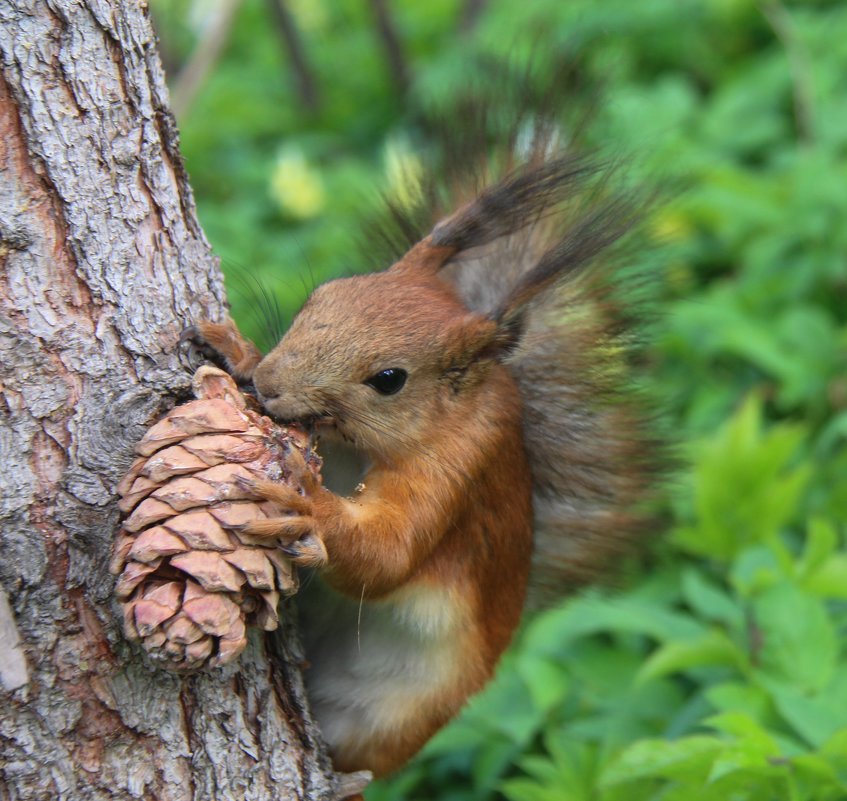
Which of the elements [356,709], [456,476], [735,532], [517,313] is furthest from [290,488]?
[735,532]

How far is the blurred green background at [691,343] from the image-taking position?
187 cm

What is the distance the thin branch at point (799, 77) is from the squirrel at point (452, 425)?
232 cm

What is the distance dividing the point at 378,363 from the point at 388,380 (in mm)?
31

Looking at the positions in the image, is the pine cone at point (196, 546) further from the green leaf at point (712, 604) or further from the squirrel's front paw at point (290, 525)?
the green leaf at point (712, 604)

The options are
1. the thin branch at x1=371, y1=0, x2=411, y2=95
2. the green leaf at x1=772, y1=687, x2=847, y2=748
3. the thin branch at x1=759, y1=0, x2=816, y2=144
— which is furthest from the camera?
the thin branch at x1=371, y1=0, x2=411, y2=95

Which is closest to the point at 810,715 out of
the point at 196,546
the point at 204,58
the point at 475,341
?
the point at 475,341

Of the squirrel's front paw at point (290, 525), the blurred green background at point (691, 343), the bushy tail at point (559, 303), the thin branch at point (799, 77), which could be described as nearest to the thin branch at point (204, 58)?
the blurred green background at point (691, 343)

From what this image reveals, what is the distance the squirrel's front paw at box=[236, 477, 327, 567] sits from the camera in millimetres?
1200

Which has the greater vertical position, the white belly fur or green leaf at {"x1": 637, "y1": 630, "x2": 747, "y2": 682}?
the white belly fur

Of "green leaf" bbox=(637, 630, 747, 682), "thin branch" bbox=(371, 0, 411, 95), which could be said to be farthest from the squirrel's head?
"thin branch" bbox=(371, 0, 411, 95)

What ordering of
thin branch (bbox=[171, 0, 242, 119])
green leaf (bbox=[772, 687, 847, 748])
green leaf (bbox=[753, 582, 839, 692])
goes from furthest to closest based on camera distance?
1. thin branch (bbox=[171, 0, 242, 119])
2. green leaf (bbox=[753, 582, 839, 692])
3. green leaf (bbox=[772, 687, 847, 748])

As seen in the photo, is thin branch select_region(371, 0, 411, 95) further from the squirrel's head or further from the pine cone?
the pine cone

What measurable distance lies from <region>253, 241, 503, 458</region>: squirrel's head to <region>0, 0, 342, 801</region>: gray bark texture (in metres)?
0.17

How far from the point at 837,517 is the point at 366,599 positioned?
150 centimetres
